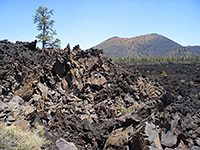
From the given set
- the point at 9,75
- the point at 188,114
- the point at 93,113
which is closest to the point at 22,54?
the point at 9,75

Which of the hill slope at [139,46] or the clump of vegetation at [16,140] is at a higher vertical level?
the hill slope at [139,46]

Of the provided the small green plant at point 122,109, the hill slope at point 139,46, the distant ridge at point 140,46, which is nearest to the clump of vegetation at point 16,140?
the small green plant at point 122,109

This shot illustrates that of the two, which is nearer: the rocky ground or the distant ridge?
the rocky ground

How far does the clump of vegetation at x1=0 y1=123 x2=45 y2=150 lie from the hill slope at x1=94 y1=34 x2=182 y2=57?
10131 centimetres

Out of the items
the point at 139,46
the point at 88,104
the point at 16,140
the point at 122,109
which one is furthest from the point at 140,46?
the point at 16,140

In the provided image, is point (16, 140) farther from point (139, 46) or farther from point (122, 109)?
point (139, 46)

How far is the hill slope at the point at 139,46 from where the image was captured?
11441cm

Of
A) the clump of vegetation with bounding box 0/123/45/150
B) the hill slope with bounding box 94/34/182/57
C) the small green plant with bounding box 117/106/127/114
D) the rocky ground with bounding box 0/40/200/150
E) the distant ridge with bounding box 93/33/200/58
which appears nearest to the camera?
the clump of vegetation with bounding box 0/123/45/150

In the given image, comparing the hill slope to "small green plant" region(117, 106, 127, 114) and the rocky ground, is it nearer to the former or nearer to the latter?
the rocky ground

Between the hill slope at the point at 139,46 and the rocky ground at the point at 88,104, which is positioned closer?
the rocky ground at the point at 88,104

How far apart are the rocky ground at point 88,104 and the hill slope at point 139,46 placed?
93.2 metres

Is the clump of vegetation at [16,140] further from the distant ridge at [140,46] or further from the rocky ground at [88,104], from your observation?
the distant ridge at [140,46]

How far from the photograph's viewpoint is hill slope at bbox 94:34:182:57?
11441cm

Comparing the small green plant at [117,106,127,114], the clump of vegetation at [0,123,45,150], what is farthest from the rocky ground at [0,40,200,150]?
the clump of vegetation at [0,123,45,150]
